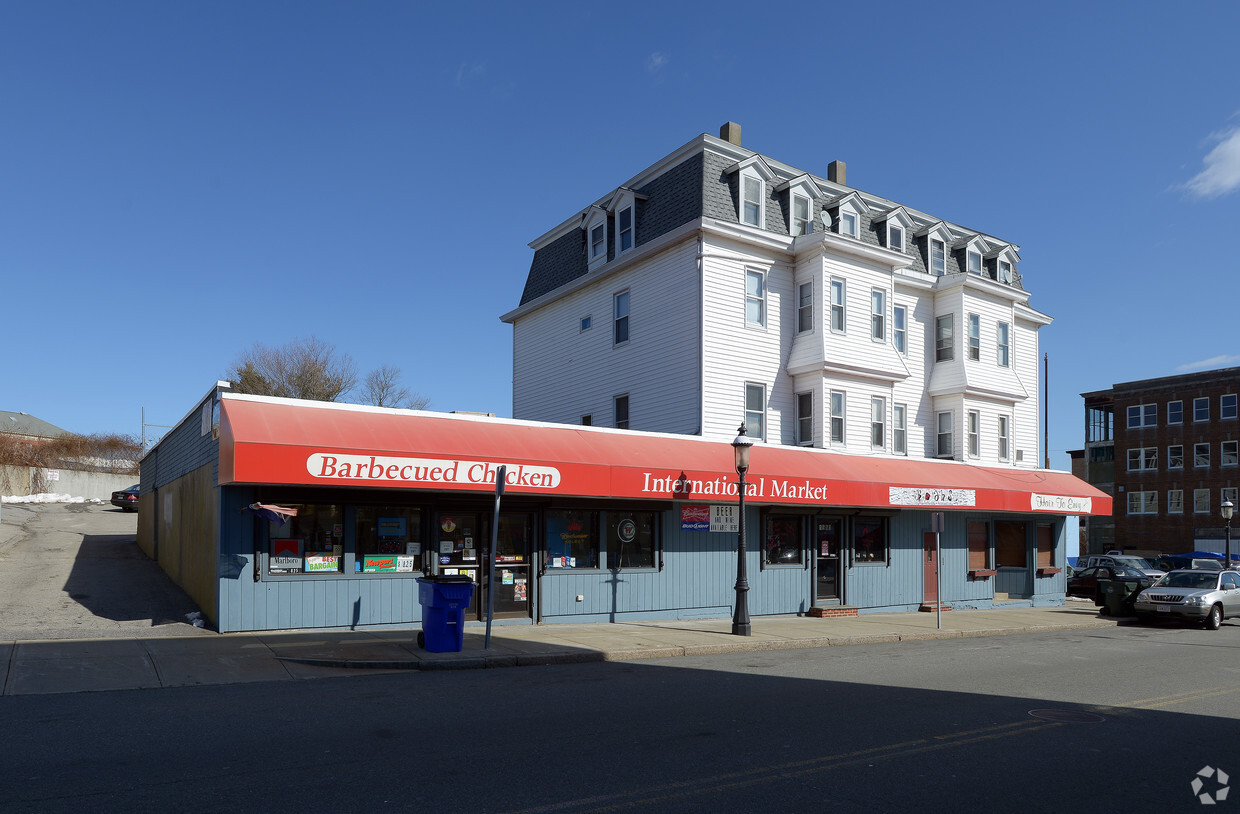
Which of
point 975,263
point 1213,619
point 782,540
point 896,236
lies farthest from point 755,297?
point 1213,619

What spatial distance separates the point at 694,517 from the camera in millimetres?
19344

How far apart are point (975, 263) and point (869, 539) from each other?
1174cm

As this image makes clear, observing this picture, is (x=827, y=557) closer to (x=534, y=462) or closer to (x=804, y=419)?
(x=804, y=419)

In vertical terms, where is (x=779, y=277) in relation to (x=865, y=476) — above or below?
above

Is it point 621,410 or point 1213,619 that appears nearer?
point 1213,619

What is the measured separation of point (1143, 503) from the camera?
59438mm

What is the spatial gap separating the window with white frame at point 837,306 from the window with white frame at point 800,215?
1.87 meters

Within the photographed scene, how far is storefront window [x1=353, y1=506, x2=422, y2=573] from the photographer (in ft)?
51.2

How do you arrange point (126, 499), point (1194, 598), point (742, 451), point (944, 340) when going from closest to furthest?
point (742, 451), point (1194, 598), point (944, 340), point (126, 499)

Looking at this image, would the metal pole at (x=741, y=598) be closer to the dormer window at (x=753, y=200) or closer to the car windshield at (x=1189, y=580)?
the dormer window at (x=753, y=200)

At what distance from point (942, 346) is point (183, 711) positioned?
79.4ft

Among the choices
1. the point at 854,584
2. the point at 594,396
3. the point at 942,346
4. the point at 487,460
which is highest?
the point at 942,346

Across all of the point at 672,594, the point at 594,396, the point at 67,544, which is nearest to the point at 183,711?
the point at 672,594

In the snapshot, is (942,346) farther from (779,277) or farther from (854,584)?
(854,584)
